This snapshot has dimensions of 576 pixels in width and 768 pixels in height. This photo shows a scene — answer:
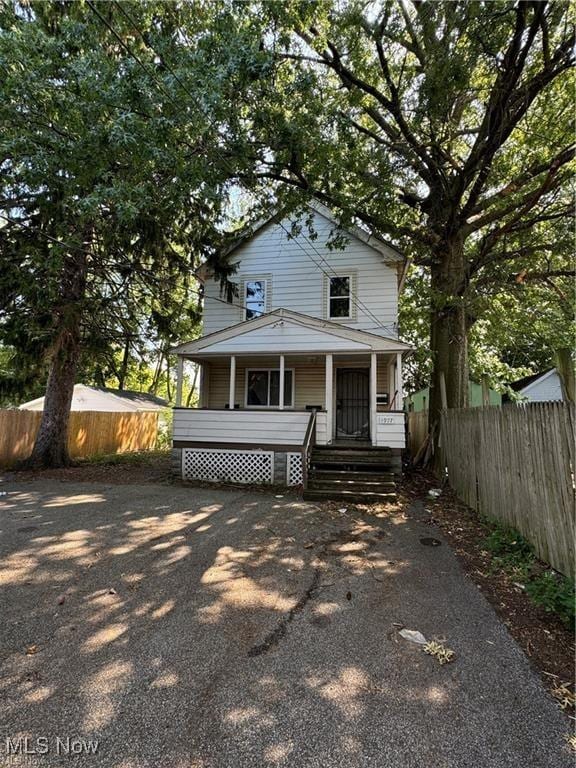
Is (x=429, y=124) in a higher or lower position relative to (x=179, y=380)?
higher

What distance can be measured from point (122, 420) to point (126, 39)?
42.7 feet

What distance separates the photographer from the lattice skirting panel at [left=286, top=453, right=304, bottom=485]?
915 centimetres

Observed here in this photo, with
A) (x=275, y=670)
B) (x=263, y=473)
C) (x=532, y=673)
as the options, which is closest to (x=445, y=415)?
(x=263, y=473)

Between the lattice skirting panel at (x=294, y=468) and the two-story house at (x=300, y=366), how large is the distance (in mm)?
24

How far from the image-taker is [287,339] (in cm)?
980

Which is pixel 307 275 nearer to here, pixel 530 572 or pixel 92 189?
pixel 92 189

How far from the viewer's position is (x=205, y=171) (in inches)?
278

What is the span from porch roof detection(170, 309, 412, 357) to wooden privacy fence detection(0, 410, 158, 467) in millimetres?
6141

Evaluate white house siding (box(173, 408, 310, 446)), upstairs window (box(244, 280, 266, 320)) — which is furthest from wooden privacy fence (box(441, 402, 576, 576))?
upstairs window (box(244, 280, 266, 320))

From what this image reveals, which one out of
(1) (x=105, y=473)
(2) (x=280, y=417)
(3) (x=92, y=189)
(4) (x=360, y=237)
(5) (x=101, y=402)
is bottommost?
(1) (x=105, y=473)

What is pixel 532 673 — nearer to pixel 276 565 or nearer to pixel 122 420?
pixel 276 565

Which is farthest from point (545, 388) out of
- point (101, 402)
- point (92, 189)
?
point (101, 402)

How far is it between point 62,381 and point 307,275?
8041 millimetres

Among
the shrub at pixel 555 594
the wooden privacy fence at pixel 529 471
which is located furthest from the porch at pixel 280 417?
the shrub at pixel 555 594
